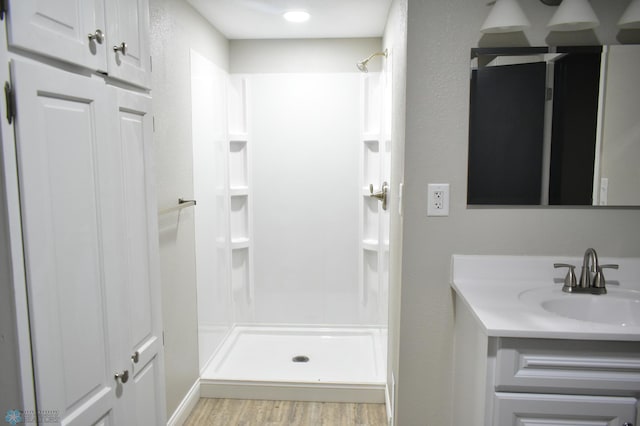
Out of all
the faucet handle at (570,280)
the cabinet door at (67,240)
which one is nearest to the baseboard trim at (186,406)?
the cabinet door at (67,240)

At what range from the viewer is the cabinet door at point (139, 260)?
1312mm

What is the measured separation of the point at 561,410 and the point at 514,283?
1.65ft

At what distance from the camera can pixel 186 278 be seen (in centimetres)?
246

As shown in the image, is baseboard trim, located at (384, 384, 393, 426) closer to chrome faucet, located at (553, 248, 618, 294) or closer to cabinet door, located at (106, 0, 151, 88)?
chrome faucet, located at (553, 248, 618, 294)

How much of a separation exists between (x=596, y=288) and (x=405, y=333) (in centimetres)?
72

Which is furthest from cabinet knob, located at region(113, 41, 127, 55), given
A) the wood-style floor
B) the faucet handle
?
the wood-style floor

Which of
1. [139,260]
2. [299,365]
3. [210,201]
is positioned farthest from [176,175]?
[299,365]

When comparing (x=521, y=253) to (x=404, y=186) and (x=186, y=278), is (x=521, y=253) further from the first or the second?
(x=186, y=278)

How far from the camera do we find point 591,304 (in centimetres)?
163

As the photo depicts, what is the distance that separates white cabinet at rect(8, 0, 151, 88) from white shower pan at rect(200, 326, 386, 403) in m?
1.92

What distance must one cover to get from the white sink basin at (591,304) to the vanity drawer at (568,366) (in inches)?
10.1

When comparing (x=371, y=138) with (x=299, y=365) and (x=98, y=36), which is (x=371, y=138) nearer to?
(x=299, y=365)

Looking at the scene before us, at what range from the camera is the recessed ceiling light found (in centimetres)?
265

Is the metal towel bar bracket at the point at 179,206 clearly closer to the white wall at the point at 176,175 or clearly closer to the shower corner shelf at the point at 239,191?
the white wall at the point at 176,175
